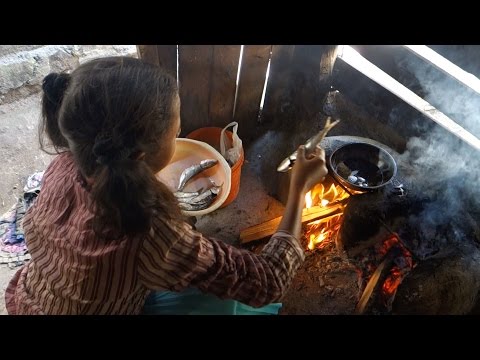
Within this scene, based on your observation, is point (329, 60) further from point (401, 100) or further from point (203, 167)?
point (203, 167)

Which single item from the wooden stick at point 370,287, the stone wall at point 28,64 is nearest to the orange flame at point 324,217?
the wooden stick at point 370,287

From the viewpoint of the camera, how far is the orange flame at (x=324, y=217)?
328cm

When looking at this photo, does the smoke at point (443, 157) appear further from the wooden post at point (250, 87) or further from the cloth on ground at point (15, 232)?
the cloth on ground at point (15, 232)

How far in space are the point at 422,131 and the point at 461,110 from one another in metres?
0.33

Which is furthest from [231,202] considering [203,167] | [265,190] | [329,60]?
[329,60]

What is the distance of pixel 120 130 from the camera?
5.07 feet

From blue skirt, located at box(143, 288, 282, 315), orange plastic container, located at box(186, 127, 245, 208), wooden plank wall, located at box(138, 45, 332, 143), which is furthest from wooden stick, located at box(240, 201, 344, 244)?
blue skirt, located at box(143, 288, 282, 315)

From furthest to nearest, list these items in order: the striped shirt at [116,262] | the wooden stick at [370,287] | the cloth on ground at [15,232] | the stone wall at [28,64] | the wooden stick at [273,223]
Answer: the stone wall at [28,64] → the wooden stick at [273,223] → the cloth on ground at [15,232] → the wooden stick at [370,287] → the striped shirt at [116,262]

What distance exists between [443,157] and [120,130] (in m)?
2.45

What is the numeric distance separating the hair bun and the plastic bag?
1800 mm

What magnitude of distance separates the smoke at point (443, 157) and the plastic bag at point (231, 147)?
1269 mm

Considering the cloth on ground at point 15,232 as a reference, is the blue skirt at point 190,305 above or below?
above

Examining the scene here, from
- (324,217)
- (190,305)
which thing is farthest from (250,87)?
(190,305)

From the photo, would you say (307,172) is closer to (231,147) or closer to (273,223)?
(273,223)
